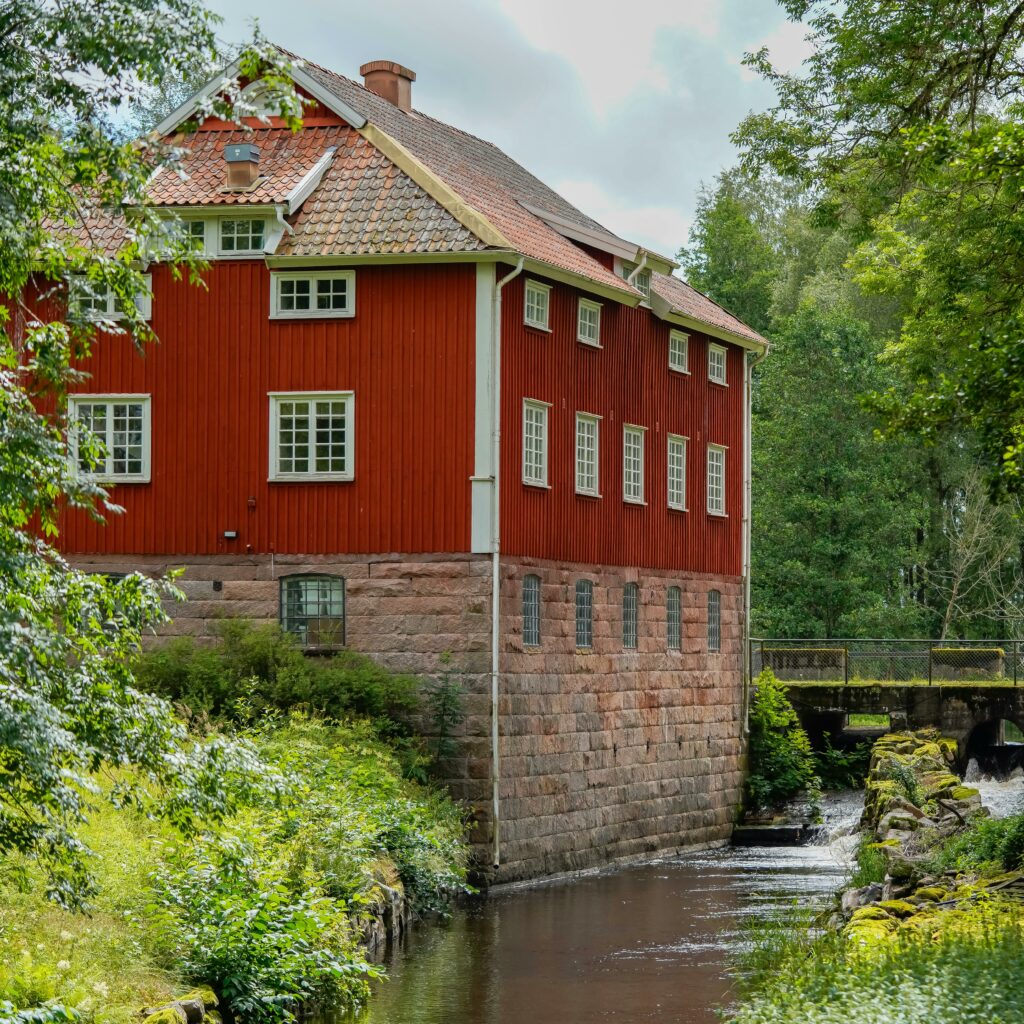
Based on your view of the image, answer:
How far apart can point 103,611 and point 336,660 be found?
14226 mm

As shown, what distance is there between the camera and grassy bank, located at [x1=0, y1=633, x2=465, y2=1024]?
12836 mm

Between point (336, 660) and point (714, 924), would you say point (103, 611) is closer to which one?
point (714, 924)

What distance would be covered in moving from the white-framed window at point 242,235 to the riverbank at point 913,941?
38.8 ft

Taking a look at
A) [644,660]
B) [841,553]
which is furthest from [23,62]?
[841,553]

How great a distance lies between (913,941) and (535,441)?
48.7 feet

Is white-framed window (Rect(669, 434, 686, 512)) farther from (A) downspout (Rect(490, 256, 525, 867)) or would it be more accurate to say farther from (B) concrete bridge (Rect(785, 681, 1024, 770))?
(B) concrete bridge (Rect(785, 681, 1024, 770))

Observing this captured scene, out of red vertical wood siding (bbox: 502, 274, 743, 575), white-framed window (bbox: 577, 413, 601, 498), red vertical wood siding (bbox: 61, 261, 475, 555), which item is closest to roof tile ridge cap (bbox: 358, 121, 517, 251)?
red vertical wood siding (bbox: 61, 261, 475, 555)

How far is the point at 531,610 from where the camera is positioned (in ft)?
89.7

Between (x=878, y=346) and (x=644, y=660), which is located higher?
(x=878, y=346)

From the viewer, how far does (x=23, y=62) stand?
36.7 feet

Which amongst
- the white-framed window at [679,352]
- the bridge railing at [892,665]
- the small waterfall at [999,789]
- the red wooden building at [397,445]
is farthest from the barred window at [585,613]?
the bridge railing at [892,665]

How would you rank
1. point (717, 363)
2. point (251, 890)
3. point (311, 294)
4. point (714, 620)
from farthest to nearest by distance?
point (717, 363) → point (714, 620) → point (311, 294) → point (251, 890)

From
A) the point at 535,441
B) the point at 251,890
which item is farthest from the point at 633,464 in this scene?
the point at 251,890

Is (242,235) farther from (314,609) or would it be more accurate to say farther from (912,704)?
(912,704)
